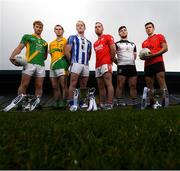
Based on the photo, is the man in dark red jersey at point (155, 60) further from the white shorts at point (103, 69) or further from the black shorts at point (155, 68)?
the white shorts at point (103, 69)

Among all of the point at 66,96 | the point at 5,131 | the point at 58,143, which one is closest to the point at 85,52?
the point at 66,96

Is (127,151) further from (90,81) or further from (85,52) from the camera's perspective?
(90,81)

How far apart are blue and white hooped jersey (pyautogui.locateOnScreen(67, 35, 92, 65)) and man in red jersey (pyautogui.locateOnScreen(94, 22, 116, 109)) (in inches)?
10.2

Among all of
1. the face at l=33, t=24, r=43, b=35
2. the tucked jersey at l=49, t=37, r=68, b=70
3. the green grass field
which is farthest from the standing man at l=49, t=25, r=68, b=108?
the green grass field

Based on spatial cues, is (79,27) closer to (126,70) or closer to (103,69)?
(103,69)

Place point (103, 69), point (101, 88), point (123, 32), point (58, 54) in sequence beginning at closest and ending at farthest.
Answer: point (103, 69), point (101, 88), point (58, 54), point (123, 32)

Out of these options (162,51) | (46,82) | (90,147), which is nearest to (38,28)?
(162,51)

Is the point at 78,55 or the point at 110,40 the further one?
the point at 110,40

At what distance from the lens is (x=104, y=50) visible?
24.1 ft

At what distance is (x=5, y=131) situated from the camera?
2.86 metres

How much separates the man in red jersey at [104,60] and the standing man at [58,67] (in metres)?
0.78

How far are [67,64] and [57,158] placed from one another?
5.91m

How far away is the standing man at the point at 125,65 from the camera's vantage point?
8.04m

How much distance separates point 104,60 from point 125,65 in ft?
3.12
